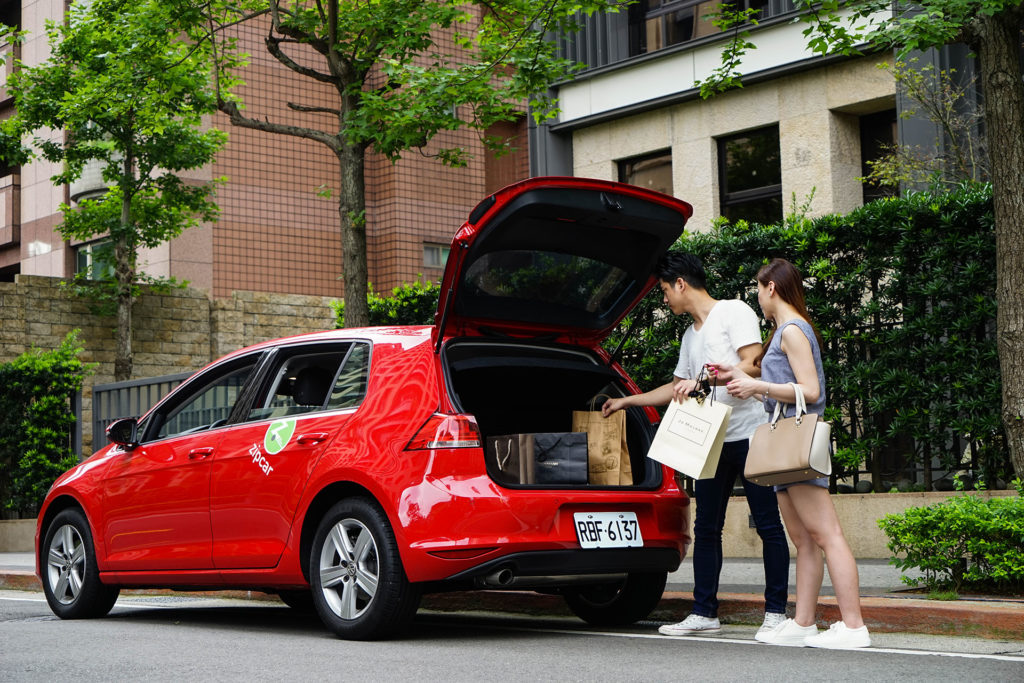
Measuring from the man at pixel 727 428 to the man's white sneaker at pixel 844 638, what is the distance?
449 mm

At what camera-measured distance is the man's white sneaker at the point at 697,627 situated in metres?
7.24

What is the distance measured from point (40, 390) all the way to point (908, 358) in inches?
487

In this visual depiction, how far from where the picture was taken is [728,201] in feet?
59.9

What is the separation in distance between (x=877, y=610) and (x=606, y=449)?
1678mm

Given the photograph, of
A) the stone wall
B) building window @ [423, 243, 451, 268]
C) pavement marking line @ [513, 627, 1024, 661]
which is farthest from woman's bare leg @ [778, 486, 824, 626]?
building window @ [423, 243, 451, 268]

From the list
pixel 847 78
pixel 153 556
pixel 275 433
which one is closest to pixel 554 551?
pixel 275 433

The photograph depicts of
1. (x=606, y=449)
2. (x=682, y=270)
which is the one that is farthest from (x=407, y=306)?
(x=682, y=270)

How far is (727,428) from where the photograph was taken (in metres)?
7.03

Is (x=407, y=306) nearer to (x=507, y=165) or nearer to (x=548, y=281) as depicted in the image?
(x=548, y=281)

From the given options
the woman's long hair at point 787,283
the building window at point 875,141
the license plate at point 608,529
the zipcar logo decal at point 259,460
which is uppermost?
the building window at point 875,141

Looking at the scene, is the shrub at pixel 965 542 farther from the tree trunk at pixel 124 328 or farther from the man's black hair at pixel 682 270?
the tree trunk at pixel 124 328

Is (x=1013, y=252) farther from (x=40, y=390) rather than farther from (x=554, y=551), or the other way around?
→ (x=40, y=390)

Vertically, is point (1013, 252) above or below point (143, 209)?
below

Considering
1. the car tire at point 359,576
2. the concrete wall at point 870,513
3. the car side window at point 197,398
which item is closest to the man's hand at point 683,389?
the car tire at point 359,576
